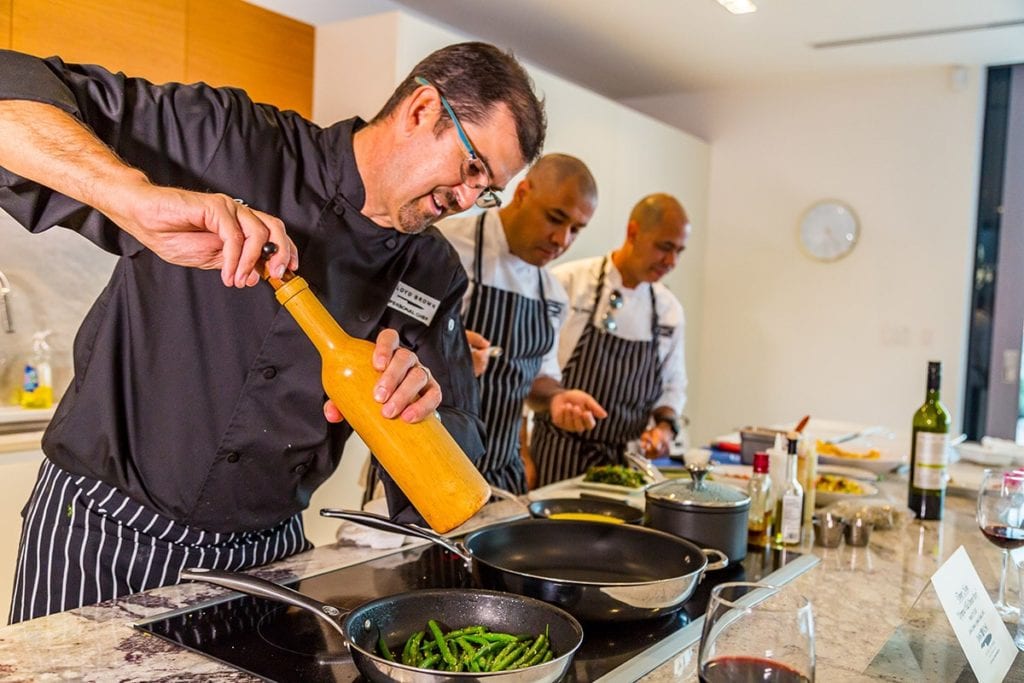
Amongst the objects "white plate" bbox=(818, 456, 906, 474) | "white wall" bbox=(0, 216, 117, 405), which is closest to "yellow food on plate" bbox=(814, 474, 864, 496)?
"white plate" bbox=(818, 456, 906, 474)

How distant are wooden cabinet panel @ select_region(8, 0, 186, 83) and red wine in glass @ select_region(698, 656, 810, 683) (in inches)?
99.7

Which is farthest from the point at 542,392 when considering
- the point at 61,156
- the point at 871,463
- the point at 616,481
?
the point at 61,156

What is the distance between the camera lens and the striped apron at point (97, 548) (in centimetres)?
126

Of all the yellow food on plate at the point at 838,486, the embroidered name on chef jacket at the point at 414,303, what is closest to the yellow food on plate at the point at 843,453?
the yellow food on plate at the point at 838,486

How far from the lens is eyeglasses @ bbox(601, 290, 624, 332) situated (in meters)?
3.14

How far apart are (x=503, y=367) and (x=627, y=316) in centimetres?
84

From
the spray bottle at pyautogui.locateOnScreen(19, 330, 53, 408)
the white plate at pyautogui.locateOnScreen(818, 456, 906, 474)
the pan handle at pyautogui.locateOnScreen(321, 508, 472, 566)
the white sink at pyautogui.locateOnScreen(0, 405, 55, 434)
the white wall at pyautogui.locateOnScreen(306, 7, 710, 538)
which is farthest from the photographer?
the white wall at pyautogui.locateOnScreen(306, 7, 710, 538)

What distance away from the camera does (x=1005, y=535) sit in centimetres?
128

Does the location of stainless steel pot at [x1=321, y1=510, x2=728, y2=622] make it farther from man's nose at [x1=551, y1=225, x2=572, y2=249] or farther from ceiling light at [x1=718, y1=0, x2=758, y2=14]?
ceiling light at [x1=718, y1=0, x2=758, y2=14]

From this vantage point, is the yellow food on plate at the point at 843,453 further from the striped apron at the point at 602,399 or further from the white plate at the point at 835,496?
the striped apron at the point at 602,399

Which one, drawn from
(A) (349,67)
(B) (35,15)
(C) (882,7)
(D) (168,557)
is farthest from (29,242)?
(C) (882,7)

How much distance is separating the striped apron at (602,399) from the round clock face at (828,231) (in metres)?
2.21

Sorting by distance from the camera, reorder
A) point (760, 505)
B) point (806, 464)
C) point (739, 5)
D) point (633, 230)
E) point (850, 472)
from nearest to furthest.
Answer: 1. point (760, 505)
2. point (806, 464)
3. point (850, 472)
4. point (633, 230)
5. point (739, 5)

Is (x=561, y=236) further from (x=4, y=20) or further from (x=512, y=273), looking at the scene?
(x=4, y=20)
